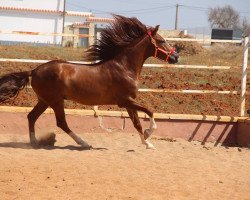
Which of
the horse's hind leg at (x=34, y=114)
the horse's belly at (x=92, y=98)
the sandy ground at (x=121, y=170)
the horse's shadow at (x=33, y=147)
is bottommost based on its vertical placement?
the horse's shadow at (x=33, y=147)

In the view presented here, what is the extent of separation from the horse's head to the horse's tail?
6.85 feet

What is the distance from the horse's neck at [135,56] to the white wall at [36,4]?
40310mm

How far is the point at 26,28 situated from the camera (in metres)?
46.3

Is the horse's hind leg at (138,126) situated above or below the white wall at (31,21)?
below

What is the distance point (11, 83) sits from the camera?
872 cm

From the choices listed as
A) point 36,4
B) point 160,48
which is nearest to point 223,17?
point 36,4

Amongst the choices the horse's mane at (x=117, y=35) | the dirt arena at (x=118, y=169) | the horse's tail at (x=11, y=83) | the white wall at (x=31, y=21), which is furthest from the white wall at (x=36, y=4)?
the horse's tail at (x=11, y=83)

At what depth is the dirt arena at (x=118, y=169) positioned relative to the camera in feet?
18.4

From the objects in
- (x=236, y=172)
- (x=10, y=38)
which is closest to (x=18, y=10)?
(x=10, y=38)

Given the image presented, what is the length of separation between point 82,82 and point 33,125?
1.14 metres

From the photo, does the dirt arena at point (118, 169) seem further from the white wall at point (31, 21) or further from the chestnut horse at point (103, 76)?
the white wall at point (31, 21)

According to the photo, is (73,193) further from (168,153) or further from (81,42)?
(81,42)

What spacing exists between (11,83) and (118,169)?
2.85m

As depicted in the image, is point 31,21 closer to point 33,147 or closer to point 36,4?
point 36,4
